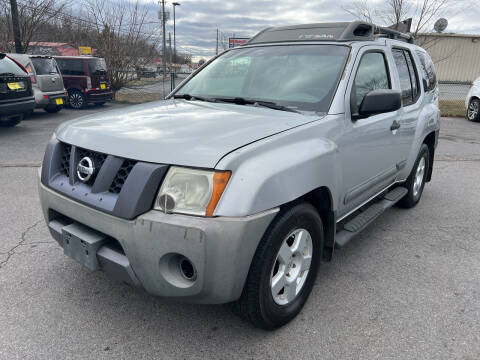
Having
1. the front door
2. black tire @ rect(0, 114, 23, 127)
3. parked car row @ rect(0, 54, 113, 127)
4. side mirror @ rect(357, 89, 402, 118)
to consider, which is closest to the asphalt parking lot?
the front door

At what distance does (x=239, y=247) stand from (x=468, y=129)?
11734mm

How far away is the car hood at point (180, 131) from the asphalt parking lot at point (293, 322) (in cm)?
110

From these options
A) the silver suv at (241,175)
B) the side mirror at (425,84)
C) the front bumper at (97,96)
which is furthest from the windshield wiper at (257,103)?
the front bumper at (97,96)

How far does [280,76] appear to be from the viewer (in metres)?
3.05

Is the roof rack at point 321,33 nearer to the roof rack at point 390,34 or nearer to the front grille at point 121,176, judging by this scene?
the roof rack at point 390,34

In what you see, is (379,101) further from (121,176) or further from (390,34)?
(390,34)

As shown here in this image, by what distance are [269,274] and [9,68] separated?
8.49 m

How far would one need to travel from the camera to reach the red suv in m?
13.4

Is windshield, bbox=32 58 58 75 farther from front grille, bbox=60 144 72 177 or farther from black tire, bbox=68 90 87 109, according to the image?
front grille, bbox=60 144 72 177

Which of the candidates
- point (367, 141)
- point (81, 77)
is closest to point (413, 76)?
point (367, 141)

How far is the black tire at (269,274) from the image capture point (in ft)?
6.73

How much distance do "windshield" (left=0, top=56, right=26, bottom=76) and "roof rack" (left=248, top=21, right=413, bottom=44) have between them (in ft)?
22.1

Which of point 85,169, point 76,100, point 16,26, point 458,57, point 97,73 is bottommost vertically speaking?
point 76,100

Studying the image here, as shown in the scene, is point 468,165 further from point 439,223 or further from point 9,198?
point 9,198
